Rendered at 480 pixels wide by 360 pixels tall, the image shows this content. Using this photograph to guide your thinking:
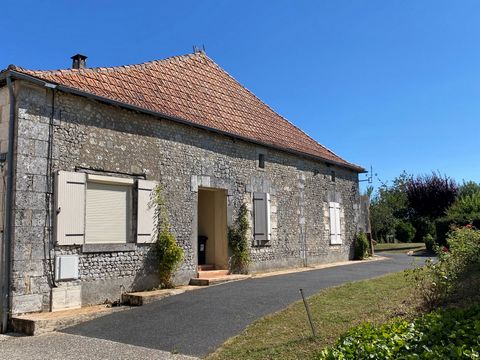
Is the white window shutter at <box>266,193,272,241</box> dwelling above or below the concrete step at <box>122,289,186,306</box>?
above

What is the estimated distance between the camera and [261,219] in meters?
13.4

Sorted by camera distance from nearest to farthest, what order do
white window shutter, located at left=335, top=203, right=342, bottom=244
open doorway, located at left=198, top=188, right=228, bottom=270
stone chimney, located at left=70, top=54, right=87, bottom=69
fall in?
stone chimney, located at left=70, top=54, right=87, bottom=69 → open doorway, located at left=198, top=188, right=228, bottom=270 → white window shutter, located at left=335, top=203, right=342, bottom=244

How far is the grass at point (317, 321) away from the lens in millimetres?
5367

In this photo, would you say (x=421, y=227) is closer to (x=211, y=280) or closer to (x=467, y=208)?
(x=467, y=208)

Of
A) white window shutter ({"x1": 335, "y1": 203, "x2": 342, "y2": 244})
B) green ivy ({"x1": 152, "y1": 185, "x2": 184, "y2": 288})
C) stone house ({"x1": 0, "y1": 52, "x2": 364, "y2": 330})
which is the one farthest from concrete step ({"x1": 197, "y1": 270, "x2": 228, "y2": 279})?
white window shutter ({"x1": 335, "y1": 203, "x2": 342, "y2": 244})

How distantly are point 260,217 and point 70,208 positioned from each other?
20.2 ft

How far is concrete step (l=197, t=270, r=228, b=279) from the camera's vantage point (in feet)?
37.3

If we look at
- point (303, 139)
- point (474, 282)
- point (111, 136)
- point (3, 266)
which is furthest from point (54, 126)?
point (303, 139)

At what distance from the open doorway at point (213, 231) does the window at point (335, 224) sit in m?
5.74

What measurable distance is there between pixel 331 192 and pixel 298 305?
394 inches

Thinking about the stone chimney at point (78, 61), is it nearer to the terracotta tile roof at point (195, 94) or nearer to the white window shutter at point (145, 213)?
the terracotta tile roof at point (195, 94)

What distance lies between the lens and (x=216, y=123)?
1242cm

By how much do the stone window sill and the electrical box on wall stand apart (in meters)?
0.31

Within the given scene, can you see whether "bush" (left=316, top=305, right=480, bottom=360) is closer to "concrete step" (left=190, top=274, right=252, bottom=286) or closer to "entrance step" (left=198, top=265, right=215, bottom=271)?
"concrete step" (left=190, top=274, right=252, bottom=286)
